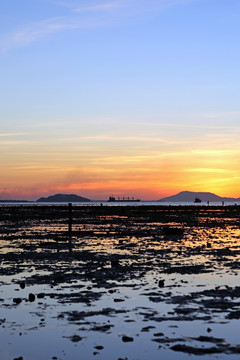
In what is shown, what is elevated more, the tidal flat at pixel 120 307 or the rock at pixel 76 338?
the tidal flat at pixel 120 307

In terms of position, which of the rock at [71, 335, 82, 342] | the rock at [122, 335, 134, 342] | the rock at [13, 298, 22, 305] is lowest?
the rock at [71, 335, 82, 342]

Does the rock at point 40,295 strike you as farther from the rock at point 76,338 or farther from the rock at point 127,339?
the rock at point 127,339

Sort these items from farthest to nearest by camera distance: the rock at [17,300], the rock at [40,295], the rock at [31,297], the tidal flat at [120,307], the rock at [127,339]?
the rock at [40,295], the rock at [31,297], the rock at [17,300], the rock at [127,339], the tidal flat at [120,307]

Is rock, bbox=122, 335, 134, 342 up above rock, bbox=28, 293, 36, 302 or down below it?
below

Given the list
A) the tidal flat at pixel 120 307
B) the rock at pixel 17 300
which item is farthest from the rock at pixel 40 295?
the rock at pixel 17 300

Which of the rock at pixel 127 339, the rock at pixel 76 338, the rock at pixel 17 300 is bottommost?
the rock at pixel 76 338

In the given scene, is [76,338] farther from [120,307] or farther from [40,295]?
[40,295]

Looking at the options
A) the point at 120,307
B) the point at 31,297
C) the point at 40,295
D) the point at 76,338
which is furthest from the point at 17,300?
the point at 76,338

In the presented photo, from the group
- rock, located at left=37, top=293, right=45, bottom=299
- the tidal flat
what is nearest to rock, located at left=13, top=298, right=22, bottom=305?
the tidal flat

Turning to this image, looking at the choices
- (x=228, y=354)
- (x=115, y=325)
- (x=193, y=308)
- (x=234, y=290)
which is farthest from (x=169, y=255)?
(x=228, y=354)

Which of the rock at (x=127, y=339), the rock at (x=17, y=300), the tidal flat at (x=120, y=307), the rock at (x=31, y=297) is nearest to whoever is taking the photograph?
the tidal flat at (x=120, y=307)

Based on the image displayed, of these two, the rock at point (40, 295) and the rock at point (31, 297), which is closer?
the rock at point (31, 297)

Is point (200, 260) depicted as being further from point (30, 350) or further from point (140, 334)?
point (30, 350)

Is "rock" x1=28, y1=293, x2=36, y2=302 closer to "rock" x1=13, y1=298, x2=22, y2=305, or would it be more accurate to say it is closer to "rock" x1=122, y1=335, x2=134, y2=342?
"rock" x1=13, y1=298, x2=22, y2=305
